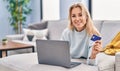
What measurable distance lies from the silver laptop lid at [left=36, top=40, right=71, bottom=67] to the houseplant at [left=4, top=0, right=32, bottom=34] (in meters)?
3.80

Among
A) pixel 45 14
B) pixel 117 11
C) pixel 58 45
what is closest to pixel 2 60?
pixel 58 45

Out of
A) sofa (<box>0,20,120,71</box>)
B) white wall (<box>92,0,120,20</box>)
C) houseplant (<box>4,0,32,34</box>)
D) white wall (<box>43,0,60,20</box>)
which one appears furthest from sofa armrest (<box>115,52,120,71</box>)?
houseplant (<box>4,0,32,34</box>)

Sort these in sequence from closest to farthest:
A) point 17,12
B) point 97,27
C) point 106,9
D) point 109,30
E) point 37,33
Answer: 1. point 109,30
2. point 97,27
3. point 106,9
4. point 37,33
5. point 17,12

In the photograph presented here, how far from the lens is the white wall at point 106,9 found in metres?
3.69

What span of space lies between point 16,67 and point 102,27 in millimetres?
1487

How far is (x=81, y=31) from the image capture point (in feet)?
7.31

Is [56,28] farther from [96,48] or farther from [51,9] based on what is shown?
[96,48]

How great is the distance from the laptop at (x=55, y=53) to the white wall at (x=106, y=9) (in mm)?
1928

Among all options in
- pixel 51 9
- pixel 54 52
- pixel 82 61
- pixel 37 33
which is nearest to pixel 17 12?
pixel 51 9

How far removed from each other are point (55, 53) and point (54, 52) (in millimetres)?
12

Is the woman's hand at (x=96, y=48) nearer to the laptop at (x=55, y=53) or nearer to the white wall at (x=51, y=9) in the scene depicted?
the laptop at (x=55, y=53)

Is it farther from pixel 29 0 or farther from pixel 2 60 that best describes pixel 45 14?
pixel 2 60

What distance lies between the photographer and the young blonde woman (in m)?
2.12

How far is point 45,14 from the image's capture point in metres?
5.65
